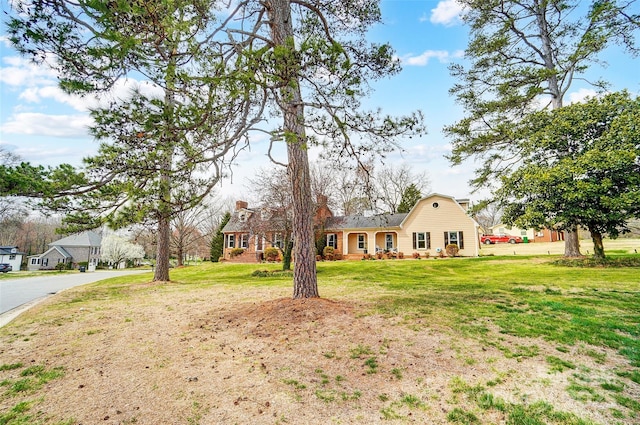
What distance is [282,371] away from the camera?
3666 millimetres

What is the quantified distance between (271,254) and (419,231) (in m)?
12.1

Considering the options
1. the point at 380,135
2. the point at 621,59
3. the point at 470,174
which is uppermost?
the point at 621,59

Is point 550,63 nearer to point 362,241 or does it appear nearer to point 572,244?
point 572,244

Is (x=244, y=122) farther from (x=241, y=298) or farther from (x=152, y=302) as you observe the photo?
(x=152, y=302)

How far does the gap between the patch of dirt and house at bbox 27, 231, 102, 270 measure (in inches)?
1693

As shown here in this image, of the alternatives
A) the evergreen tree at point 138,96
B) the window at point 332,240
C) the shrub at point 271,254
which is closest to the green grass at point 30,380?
the evergreen tree at point 138,96

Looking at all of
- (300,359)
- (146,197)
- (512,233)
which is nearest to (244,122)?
(146,197)

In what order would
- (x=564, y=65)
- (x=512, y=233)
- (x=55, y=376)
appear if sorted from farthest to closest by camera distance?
(x=512, y=233), (x=564, y=65), (x=55, y=376)

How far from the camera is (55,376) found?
145 inches

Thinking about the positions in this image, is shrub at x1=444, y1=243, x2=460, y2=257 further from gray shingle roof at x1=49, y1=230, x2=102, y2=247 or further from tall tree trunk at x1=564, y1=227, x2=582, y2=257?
gray shingle roof at x1=49, y1=230, x2=102, y2=247

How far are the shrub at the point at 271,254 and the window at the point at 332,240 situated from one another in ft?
16.3

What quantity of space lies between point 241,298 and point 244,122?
482 cm

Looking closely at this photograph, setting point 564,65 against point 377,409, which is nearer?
point 377,409

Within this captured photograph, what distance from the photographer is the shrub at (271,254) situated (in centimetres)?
2523
